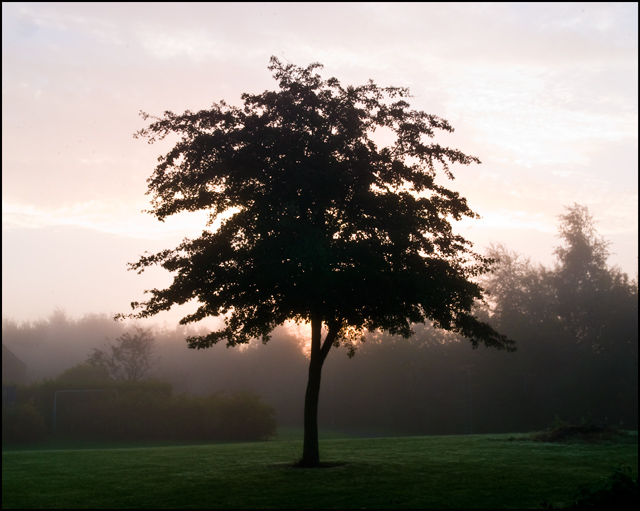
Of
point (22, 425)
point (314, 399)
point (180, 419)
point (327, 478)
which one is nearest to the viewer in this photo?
point (327, 478)

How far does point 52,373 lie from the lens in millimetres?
104438

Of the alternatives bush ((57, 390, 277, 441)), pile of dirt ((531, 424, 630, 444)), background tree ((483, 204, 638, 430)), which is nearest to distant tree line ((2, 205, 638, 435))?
background tree ((483, 204, 638, 430))

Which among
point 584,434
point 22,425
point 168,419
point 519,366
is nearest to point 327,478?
point 584,434

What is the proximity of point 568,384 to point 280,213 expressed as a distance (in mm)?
49280

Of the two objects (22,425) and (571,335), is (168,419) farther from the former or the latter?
(571,335)

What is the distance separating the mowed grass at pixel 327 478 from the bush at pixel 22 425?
27.3 m

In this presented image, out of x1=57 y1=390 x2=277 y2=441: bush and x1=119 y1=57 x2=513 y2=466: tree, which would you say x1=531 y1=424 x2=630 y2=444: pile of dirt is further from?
x1=57 y1=390 x2=277 y2=441: bush

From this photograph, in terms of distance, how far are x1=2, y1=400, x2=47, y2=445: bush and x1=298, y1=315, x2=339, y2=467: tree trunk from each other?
36843 millimetres

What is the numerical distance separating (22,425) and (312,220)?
40.2 metres

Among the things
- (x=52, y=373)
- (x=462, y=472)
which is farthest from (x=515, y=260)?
(x=52, y=373)

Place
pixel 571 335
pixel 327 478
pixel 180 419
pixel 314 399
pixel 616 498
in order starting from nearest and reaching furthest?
pixel 616 498 < pixel 327 478 < pixel 314 399 < pixel 180 419 < pixel 571 335

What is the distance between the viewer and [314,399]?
65.4 ft

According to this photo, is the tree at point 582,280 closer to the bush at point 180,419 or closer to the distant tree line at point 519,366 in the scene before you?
the distant tree line at point 519,366

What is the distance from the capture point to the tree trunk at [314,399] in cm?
1909
